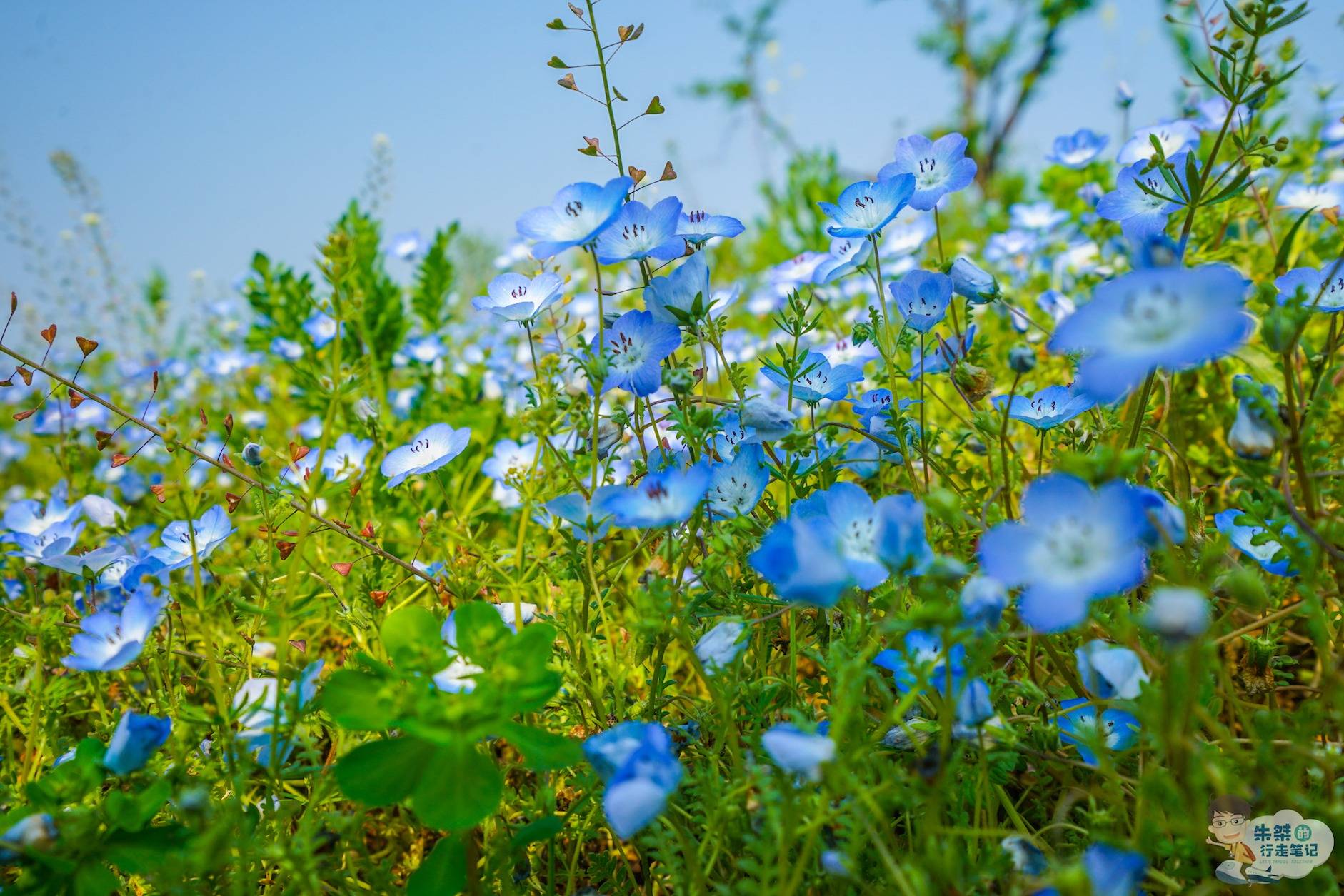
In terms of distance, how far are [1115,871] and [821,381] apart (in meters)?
0.85

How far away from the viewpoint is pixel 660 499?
101 cm

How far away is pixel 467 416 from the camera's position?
8.24 feet

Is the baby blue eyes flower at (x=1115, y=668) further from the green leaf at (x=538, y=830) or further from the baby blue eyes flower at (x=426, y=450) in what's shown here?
the baby blue eyes flower at (x=426, y=450)

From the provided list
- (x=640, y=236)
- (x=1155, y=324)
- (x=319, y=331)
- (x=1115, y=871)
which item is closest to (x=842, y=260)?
(x=640, y=236)

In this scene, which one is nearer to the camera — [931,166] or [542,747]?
[542,747]

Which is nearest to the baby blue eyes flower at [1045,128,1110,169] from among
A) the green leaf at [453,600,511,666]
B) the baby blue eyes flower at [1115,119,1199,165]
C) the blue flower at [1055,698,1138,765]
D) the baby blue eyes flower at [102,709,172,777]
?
the baby blue eyes flower at [1115,119,1199,165]

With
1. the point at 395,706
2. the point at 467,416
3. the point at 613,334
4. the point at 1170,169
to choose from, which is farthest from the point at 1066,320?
the point at 467,416

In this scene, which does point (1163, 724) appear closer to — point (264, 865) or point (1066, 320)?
point (1066, 320)

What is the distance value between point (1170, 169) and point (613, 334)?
83 cm

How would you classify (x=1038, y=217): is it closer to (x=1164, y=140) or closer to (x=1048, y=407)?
(x=1164, y=140)

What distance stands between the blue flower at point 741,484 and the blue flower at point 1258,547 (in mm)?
618

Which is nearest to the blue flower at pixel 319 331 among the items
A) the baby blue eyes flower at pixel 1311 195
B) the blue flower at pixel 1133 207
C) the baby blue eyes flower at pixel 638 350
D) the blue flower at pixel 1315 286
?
the baby blue eyes flower at pixel 638 350

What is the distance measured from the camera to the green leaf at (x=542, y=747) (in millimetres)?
955

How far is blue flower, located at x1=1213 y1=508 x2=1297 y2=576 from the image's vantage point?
112 cm
